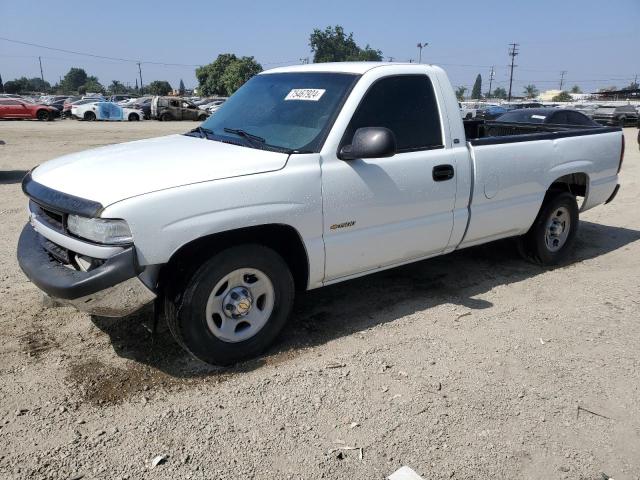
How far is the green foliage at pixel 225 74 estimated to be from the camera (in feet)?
296

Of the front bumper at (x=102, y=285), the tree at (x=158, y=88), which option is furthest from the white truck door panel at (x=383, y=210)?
the tree at (x=158, y=88)

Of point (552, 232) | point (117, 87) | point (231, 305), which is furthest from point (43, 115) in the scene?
point (117, 87)

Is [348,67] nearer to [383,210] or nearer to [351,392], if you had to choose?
[383,210]

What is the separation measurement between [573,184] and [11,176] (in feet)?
32.5

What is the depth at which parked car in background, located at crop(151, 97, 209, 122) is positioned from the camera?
3594 centimetres

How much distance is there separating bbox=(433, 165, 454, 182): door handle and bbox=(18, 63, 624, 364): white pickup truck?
1 cm

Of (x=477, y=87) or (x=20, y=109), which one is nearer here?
(x=20, y=109)

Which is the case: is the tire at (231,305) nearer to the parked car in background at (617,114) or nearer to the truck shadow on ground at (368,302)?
the truck shadow on ground at (368,302)

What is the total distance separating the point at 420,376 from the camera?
342 cm

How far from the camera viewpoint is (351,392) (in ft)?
10.6

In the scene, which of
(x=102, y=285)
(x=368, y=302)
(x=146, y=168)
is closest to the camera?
(x=102, y=285)

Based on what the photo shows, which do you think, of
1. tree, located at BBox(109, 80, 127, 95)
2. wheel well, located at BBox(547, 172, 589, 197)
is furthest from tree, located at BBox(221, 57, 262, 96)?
wheel well, located at BBox(547, 172, 589, 197)

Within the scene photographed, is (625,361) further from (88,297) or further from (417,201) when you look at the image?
(88,297)

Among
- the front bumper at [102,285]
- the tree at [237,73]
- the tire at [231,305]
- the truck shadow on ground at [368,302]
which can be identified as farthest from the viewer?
the tree at [237,73]
